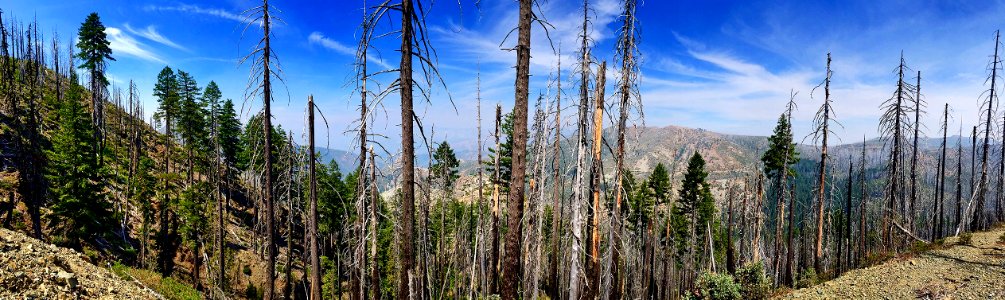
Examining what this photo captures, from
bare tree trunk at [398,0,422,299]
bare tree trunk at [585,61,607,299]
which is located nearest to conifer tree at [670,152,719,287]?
bare tree trunk at [585,61,607,299]

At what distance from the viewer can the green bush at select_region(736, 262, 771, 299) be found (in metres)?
20.5

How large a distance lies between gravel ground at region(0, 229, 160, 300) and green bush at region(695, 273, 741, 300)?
21.3 metres

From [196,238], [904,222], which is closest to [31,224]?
[196,238]

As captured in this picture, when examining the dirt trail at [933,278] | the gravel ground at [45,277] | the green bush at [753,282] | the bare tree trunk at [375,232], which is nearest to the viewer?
the gravel ground at [45,277]

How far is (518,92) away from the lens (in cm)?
695

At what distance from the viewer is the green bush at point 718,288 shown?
59.0ft

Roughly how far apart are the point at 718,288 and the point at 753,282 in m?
4.68

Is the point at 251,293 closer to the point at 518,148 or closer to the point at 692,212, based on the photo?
the point at 518,148

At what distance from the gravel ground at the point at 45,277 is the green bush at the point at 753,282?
975 inches

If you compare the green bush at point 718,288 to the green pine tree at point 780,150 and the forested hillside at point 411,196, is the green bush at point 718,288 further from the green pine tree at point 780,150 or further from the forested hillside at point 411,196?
the green pine tree at point 780,150

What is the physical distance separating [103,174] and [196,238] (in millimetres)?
6954

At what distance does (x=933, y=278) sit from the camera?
47.1 ft

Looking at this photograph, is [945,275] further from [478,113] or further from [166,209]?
[166,209]

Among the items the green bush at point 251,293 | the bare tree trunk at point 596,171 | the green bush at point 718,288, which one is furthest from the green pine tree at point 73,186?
the green bush at point 718,288
